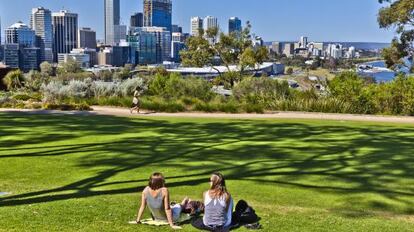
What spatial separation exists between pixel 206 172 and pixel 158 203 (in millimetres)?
3123

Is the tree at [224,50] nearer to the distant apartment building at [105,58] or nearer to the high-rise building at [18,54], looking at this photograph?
the high-rise building at [18,54]

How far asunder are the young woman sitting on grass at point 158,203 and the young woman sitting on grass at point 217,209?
1.16ft

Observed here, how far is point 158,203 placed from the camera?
7.12 m

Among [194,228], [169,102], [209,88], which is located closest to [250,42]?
[209,88]

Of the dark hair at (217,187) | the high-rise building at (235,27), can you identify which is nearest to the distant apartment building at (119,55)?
the high-rise building at (235,27)

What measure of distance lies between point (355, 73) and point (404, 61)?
399 inches

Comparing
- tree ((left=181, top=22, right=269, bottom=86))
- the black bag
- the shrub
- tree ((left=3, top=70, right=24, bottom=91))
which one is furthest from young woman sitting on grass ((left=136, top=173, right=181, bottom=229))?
tree ((left=3, top=70, right=24, bottom=91))

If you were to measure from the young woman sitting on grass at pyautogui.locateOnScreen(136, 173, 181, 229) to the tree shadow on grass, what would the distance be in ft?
5.18

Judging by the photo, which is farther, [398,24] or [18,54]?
[18,54]

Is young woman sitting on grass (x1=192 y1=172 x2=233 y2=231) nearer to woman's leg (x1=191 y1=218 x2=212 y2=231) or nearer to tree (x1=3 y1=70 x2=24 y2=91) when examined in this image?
woman's leg (x1=191 y1=218 x2=212 y2=231)

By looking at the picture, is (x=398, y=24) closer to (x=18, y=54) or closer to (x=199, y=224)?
(x=199, y=224)

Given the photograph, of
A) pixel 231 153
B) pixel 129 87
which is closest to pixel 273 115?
pixel 129 87

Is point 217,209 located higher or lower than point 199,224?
higher

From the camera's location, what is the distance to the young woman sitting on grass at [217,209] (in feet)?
22.8
